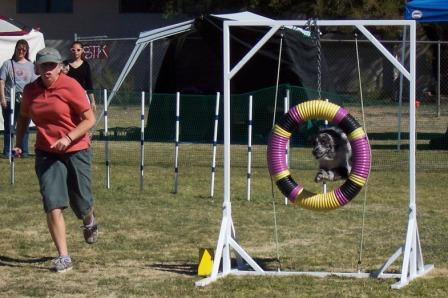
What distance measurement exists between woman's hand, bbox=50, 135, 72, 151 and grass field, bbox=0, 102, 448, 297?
1011mm

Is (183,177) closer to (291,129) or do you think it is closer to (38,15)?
(291,129)

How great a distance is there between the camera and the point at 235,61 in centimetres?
2066

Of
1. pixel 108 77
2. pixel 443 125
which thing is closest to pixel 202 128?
pixel 443 125

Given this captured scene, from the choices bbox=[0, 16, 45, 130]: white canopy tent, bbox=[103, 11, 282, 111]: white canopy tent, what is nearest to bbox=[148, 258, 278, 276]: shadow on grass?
bbox=[103, 11, 282, 111]: white canopy tent

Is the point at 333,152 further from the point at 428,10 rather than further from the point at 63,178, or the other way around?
the point at 428,10

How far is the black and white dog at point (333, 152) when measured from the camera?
821 centimetres

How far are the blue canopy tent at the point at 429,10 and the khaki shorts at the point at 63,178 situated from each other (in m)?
9.85

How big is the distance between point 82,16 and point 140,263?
31.0 meters

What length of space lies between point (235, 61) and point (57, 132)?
40.7ft

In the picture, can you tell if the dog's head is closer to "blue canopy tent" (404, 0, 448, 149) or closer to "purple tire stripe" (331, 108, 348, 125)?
"purple tire stripe" (331, 108, 348, 125)

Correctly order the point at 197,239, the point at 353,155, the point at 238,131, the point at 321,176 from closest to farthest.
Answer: the point at 353,155, the point at 321,176, the point at 197,239, the point at 238,131

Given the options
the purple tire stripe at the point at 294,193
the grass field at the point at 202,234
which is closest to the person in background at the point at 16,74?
the grass field at the point at 202,234

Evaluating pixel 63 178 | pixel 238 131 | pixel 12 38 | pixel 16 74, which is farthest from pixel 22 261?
pixel 12 38

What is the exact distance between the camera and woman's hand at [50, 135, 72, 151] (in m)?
8.24
